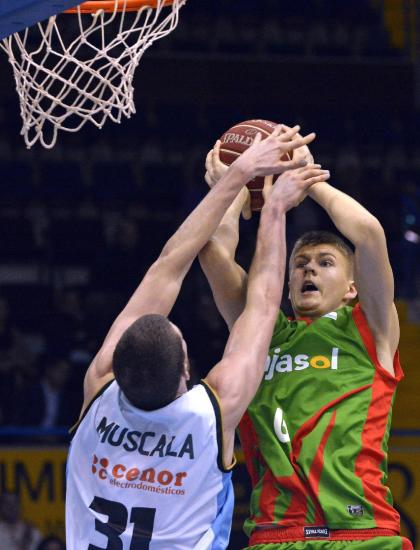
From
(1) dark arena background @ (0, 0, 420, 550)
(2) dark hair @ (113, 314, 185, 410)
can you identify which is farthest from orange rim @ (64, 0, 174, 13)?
(1) dark arena background @ (0, 0, 420, 550)

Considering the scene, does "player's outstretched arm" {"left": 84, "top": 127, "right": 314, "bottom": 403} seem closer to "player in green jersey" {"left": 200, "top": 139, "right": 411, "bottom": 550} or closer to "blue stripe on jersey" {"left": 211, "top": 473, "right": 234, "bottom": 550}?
"player in green jersey" {"left": 200, "top": 139, "right": 411, "bottom": 550}

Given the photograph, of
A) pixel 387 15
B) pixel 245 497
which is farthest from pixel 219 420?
pixel 387 15

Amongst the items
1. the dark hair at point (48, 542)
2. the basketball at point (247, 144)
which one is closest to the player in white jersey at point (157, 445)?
the basketball at point (247, 144)

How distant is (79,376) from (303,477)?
234 inches

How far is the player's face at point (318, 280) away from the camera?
14.8ft

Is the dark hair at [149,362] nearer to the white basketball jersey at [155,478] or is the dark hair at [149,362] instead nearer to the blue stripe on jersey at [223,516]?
the white basketball jersey at [155,478]

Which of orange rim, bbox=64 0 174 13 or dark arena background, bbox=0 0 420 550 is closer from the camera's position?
orange rim, bbox=64 0 174 13

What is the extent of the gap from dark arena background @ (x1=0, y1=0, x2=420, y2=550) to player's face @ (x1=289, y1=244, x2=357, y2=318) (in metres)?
4.61

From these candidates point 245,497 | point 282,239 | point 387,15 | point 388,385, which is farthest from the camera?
point 387,15

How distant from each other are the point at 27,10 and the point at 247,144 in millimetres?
1091

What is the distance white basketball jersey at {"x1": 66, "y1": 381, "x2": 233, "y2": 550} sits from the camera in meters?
3.54

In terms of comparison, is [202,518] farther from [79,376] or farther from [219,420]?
[79,376]

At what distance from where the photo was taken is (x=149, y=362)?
3.42 metres

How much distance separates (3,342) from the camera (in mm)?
10414
